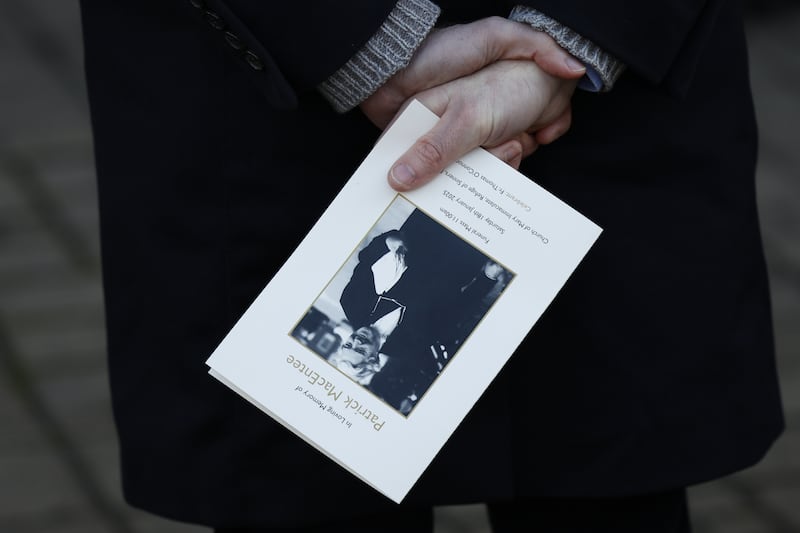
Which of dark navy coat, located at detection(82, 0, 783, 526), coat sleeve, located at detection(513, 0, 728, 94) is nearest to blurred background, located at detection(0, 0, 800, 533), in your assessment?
dark navy coat, located at detection(82, 0, 783, 526)

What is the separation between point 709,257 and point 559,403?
0.22m

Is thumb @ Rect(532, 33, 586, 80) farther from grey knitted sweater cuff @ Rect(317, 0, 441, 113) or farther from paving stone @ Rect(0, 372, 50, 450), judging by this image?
paving stone @ Rect(0, 372, 50, 450)

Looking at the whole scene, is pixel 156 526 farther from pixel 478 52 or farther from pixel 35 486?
pixel 478 52

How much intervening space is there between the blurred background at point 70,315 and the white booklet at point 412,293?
3.63 feet

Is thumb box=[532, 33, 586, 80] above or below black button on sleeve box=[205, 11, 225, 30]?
above

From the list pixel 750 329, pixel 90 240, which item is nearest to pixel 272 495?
pixel 750 329

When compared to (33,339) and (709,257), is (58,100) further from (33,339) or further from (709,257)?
(709,257)

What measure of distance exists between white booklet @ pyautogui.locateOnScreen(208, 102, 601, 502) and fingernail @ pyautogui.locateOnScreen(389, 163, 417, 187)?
0.02 metres

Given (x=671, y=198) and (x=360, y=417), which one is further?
(x=671, y=198)

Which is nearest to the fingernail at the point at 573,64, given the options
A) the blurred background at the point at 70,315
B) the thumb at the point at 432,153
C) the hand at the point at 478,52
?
the hand at the point at 478,52

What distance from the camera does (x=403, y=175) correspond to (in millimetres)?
1041

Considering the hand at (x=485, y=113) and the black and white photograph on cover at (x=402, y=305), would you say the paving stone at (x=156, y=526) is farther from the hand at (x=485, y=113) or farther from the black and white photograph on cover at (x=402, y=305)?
the hand at (x=485, y=113)

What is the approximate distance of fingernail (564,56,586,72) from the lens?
106 centimetres

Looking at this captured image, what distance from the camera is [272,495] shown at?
1222 mm
